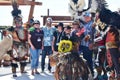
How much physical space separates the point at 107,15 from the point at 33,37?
9.36 feet

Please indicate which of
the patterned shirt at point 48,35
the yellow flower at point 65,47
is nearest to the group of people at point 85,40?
the patterned shirt at point 48,35

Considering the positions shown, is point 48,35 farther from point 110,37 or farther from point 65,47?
point 65,47

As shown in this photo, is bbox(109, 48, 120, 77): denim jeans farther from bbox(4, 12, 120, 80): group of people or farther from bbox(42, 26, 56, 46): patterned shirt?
bbox(42, 26, 56, 46): patterned shirt

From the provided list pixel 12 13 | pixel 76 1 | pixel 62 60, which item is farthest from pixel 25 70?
pixel 62 60

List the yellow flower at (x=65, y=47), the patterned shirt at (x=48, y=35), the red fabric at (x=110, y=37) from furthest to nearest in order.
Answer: the patterned shirt at (x=48, y=35) < the red fabric at (x=110, y=37) < the yellow flower at (x=65, y=47)

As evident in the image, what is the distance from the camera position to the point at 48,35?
419 inches

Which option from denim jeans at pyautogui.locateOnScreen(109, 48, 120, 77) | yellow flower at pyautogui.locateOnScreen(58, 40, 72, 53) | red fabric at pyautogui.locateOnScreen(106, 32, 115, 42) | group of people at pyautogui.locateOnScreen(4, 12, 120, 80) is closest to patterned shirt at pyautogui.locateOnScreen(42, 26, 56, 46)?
group of people at pyautogui.locateOnScreen(4, 12, 120, 80)

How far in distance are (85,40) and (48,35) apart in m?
1.64

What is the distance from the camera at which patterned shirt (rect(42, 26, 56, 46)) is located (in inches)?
418

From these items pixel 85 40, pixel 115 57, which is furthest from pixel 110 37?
pixel 85 40

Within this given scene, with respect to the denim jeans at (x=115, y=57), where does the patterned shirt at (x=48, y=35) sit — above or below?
above

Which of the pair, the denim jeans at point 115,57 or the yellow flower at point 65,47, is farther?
the denim jeans at point 115,57

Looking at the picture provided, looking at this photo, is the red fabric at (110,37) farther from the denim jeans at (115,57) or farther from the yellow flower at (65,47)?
the yellow flower at (65,47)

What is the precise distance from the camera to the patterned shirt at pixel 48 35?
10.6 metres
